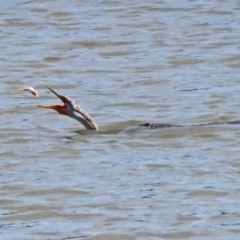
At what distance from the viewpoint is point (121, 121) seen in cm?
1252

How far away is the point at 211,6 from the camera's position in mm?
19109

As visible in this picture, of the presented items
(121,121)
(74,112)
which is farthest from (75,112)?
(121,121)

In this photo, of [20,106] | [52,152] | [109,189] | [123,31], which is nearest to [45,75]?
[20,106]

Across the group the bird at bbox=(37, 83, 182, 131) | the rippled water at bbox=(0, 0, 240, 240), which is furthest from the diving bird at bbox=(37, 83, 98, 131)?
the rippled water at bbox=(0, 0, 240, 240)

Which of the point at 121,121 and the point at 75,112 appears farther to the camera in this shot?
the point at 121,121

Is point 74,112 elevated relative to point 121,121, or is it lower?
elevated

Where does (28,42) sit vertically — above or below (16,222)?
below

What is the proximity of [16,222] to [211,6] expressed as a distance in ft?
35.8

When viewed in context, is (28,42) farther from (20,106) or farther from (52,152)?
(52,152)

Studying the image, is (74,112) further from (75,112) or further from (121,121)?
(121,121)

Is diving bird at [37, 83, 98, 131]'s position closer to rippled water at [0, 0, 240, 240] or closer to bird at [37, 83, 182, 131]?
bird at [37, 83, 182, 131]

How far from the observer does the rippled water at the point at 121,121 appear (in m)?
8.80

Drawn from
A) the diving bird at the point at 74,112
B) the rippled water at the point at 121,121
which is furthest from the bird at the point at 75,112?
the rippled water at the point at 121,121

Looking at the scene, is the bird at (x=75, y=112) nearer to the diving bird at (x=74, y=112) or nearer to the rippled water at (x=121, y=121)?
the diving bird at (x=74, y=112)
